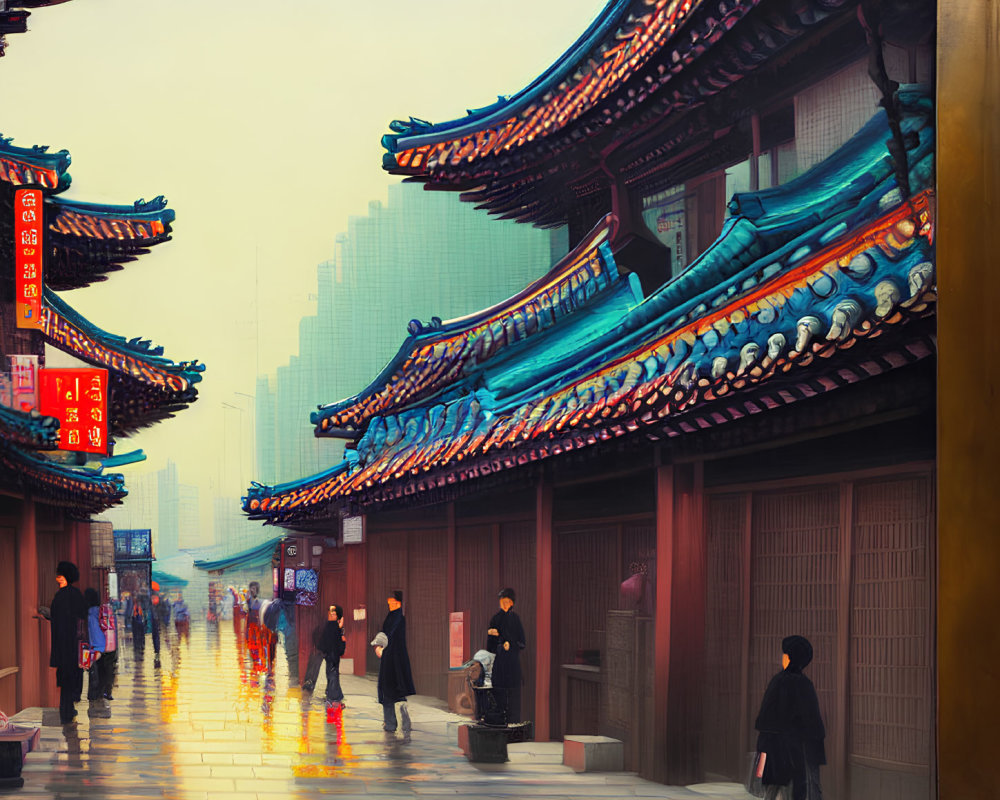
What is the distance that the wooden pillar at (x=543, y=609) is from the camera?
20.1 feet

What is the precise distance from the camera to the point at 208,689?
5.95 metres

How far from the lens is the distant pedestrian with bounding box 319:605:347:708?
5.86 meters

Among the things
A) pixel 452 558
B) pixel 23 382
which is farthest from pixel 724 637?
pixel 23 382

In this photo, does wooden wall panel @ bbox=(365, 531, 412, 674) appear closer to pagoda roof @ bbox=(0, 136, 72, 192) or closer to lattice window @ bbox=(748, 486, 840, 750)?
lattice window @ bbox=(748, 486, 840, 750)

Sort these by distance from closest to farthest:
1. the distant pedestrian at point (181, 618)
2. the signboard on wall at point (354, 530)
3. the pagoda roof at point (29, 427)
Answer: the pagoda roof at point (29, 427) < the distant pedestrian at point (181, 618) < the signboard on wall at point (354, 530)

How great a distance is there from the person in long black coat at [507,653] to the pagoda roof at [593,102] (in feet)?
7.63

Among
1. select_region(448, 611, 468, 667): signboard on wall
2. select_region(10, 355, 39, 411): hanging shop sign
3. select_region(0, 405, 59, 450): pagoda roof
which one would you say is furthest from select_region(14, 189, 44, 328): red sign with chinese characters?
select_region(448, 611, 468, 667): signboard on wall

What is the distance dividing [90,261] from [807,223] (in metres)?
3.90

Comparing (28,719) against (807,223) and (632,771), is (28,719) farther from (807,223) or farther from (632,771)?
(807,223)

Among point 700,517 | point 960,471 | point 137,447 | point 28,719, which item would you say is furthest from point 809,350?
point 28,719

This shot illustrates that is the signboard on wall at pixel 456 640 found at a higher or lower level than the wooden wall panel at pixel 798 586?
lower

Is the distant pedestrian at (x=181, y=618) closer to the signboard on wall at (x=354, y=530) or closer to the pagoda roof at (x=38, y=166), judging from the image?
the signboard on wall at (x=354, y=530)

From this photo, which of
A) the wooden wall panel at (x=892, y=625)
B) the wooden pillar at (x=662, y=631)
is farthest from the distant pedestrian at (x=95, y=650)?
the wooden wall panel at (x=892, y=625)

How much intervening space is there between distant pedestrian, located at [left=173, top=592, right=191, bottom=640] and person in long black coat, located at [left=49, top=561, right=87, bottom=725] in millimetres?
520
